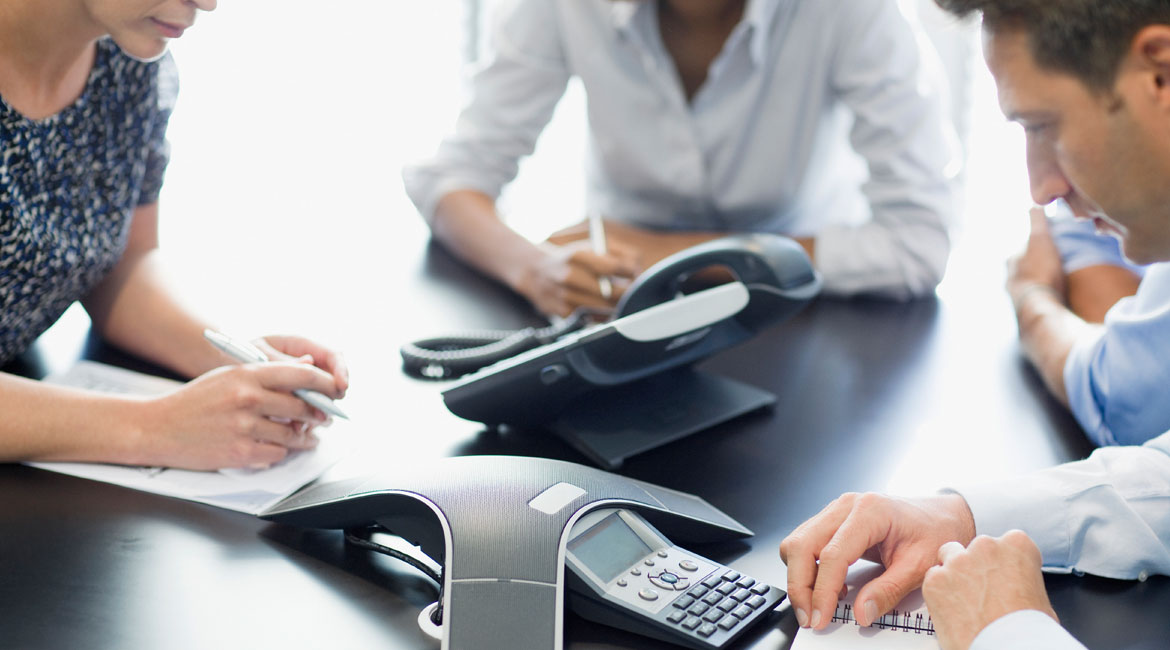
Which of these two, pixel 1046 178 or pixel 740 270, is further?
pixel 740 270

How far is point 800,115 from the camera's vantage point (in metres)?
1.92

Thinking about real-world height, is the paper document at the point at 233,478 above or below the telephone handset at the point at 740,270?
below

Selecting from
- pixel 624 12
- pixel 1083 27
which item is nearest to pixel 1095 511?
pixel 1083 27

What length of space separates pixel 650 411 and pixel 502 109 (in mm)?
935

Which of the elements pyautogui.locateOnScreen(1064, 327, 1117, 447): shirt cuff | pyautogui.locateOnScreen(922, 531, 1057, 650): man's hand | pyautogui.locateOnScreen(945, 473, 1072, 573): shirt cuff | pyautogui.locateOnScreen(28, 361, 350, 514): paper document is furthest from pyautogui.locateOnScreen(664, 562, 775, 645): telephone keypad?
pyautogui.locateOnScreen(1064, 327, 1117, 447): shirt cuff

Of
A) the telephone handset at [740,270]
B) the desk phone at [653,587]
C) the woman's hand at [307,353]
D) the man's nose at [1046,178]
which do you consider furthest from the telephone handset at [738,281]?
the desk phone at [653,587]

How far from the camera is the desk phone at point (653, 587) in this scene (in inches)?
33.9

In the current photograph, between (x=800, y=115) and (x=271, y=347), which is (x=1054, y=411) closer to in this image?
(x=800, y=115)

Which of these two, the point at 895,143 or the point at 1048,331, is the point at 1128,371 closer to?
the point at 1048,331

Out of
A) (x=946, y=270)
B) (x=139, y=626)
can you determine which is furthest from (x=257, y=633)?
(x=946, y=270)

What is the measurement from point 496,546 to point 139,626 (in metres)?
0.30

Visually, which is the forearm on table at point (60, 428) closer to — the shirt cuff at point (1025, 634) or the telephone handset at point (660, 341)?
the telephone handset at point (660, 341)

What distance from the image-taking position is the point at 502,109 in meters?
2.00

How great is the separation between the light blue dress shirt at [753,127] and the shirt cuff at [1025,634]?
891mm
